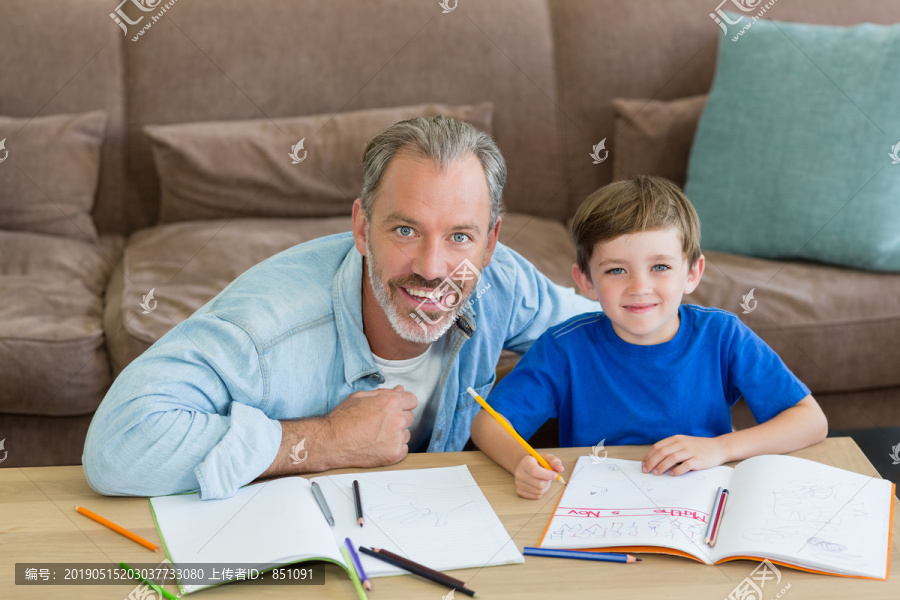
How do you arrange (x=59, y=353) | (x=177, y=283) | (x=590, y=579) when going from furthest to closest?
(x=177, y=283) < (x=59, y=353) < (x=590, y=579)

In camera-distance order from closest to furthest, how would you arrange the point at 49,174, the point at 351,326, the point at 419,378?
the point at 351,326
the point at 419,378
the point at 49,174

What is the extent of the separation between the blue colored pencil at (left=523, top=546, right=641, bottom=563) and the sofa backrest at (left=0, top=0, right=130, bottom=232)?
1.96m

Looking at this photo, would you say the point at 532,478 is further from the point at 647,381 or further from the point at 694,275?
the point at 694,275

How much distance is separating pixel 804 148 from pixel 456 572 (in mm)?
1655

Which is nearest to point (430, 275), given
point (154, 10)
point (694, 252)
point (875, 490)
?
point (694, 252)

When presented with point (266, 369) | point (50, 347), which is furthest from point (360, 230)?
point (50, 347)

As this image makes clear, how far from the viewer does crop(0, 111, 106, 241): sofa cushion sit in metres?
2.25

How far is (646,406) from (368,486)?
18.2 inches

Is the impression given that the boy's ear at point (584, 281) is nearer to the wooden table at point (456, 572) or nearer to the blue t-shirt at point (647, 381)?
the blue t-shirt at point (647, 381)

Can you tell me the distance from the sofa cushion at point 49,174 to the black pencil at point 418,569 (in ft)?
5.85

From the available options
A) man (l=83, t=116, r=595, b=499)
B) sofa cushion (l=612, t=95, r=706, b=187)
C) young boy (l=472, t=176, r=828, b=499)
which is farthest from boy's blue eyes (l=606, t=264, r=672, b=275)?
sofa cushion (l=612, t=95, r=706, b=187)

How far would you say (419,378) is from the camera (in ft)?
4.75

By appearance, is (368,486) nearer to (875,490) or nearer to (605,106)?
(875,490)

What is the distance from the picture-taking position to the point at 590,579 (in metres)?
0.88
